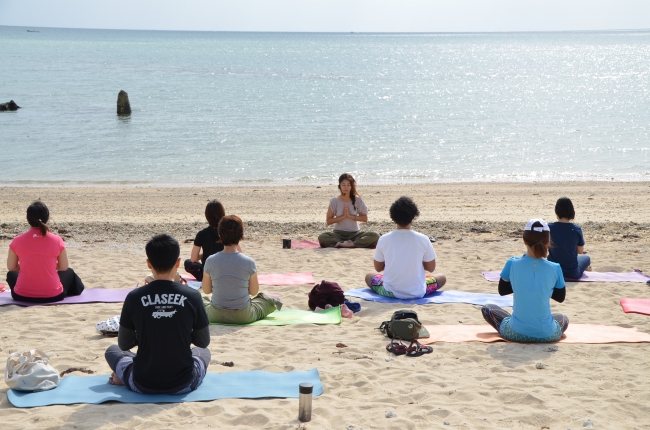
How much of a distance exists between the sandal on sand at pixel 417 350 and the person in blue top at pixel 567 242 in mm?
3362

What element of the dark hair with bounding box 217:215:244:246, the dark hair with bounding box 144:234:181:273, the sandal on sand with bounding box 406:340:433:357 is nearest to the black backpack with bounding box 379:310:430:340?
the sandal on sand with bounding box 406:340:433:357

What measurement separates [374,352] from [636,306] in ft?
11.1

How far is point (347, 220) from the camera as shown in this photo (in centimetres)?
1120

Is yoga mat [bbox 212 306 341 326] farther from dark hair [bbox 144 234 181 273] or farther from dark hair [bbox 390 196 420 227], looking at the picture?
dark hair [bbox 144 234 181 273]

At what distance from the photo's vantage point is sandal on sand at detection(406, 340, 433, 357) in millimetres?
6102

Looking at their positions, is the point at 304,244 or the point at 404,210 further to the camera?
the point at 304,244

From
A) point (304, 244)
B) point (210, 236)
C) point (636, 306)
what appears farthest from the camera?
point (304, 244)

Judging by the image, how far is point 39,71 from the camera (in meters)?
66.2

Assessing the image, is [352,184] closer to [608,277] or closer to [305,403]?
[608,277]

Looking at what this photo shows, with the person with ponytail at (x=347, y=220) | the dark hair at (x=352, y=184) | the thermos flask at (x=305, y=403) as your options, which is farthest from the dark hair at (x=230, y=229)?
the person with ponytail at (x=347, y=220)

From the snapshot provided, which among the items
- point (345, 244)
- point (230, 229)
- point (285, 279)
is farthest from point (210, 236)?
point (345, 244)

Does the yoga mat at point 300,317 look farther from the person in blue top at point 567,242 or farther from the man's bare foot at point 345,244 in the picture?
→ the man's bare foot at point 345,244

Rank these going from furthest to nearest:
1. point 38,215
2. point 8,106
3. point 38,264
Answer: point 8,106 → point 38,264 → point 38,215

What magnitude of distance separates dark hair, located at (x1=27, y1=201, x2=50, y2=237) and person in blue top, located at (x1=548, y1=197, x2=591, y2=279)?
5968 mm
